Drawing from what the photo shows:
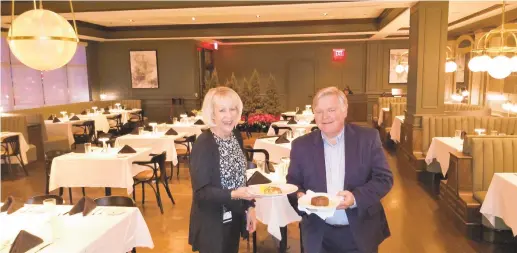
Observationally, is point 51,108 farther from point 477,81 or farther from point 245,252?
point 477,81

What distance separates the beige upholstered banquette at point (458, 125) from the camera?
636 centimetres

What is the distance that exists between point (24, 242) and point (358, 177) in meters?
1.84

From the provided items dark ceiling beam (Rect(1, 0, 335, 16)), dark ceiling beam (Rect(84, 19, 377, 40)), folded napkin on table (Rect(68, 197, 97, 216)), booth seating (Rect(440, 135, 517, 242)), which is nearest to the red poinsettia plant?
dark ceiling beam (Rect(84, 19, 377, 40))

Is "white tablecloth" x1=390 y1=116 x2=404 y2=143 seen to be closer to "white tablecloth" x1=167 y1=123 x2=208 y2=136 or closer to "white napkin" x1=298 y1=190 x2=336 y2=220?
"white tablecloth" x1=167 y1=123 x2=208 y2=136

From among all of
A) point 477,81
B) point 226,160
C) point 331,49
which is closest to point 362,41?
point 331,49

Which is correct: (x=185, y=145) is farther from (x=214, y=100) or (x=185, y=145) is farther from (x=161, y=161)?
(x=214, y=100)

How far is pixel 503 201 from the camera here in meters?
3.81

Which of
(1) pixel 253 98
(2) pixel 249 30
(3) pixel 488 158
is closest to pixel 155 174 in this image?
(3) pixel 488 158

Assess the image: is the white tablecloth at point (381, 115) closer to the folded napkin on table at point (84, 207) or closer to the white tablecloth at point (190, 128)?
the white tablecloth at point (190, 128)

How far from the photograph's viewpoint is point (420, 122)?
698 centimetres

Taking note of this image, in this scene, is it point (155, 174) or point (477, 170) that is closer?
point (477, 170)

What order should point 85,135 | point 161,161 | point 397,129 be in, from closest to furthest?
point 161,161
point 397,129
point 85,135

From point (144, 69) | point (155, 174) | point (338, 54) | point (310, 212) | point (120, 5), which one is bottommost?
point (155, 174)

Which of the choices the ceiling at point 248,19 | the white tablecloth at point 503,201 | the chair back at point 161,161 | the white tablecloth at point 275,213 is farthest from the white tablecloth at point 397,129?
the white tablecloth at point 275,213
